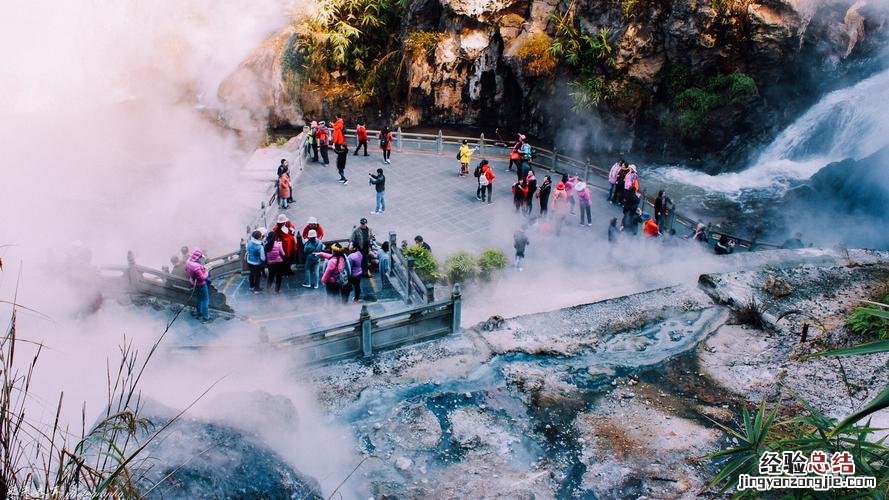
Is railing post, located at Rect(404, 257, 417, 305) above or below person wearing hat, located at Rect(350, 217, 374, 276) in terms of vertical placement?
below

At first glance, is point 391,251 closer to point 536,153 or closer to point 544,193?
point 544,193

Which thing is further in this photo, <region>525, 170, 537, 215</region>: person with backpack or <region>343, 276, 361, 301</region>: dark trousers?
<region>525, 170, 537, 215</region>: person with backpack

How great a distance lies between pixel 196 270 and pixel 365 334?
313 cm

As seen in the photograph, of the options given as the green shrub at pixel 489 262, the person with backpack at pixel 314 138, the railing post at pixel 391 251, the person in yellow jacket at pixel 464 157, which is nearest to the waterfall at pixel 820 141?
the person in yellow jacket at pixel 464 157

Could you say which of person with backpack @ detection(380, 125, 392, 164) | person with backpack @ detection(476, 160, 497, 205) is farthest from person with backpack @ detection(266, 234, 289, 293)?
person with backpack @ detection(380, 125, 392, 164)

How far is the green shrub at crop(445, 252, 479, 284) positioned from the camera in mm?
14945

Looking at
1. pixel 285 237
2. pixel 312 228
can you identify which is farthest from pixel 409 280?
pixel 285 237

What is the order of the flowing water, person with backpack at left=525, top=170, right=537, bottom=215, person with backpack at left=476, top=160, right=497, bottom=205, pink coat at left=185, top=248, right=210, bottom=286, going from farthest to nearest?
person with backpack at left=476, top=160, right=497, bottom=205, person with backpack at left=525, top=170, right=537, bottom=215, pink coat at left=185, top=248, right=210, bottom=286, the flowing water

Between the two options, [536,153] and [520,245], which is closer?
[520,245]

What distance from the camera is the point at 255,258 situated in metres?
13.7

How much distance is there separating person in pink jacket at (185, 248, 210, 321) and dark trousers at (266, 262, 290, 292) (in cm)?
188

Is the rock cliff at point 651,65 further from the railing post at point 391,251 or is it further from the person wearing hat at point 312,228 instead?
the person wearing hat at point 312,228

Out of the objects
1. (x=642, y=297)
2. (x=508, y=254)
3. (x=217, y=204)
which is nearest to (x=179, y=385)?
(x=642, y=297)

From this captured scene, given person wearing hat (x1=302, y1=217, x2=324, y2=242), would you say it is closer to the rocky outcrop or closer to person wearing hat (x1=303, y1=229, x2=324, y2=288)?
person wearing hat (x1=303, y1=229, x2=324, y2=288)
